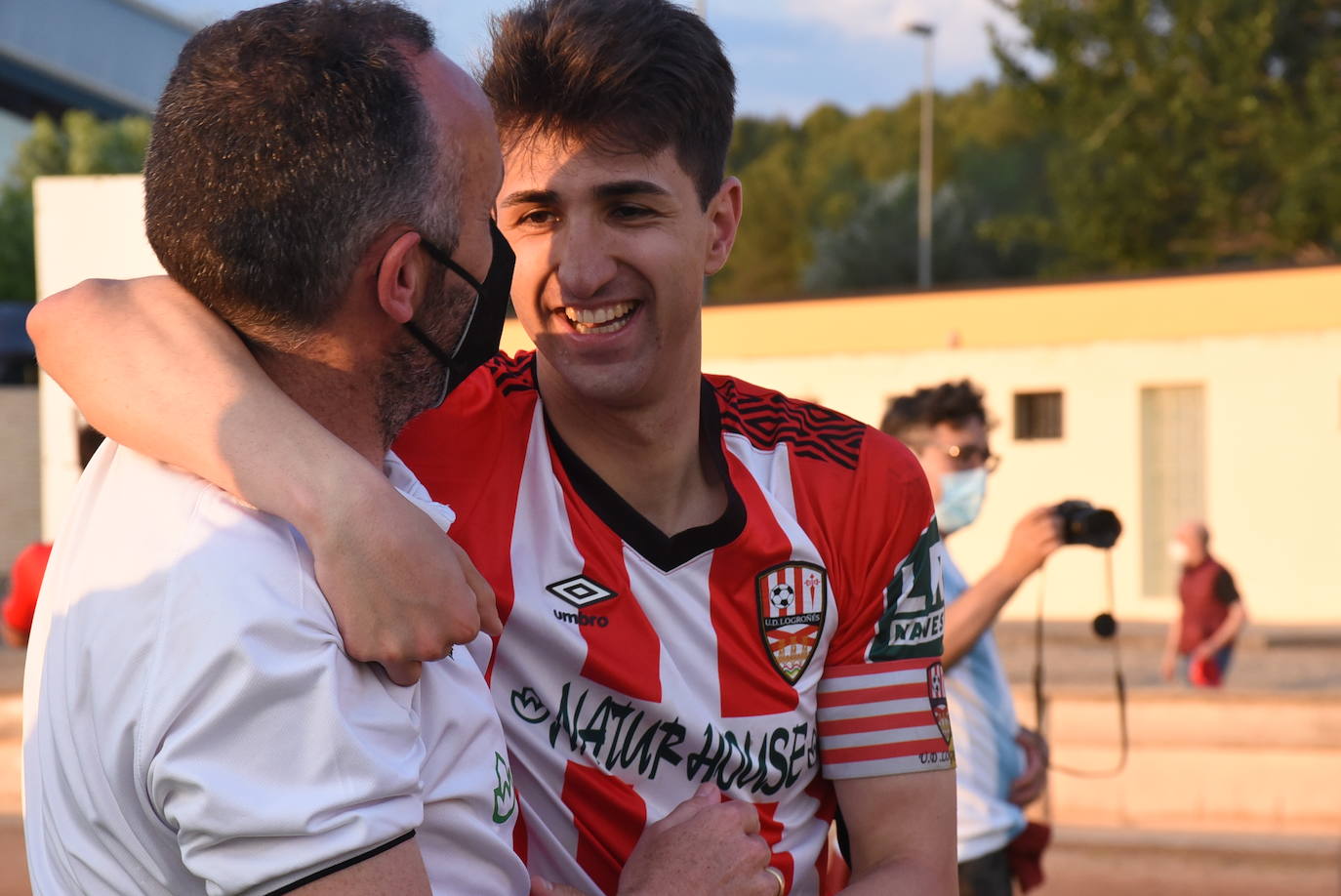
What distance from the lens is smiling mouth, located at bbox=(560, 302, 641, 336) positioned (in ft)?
9.62

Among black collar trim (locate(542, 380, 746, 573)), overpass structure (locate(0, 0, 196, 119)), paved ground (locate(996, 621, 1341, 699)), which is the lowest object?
paved ground (locate(996, 621, 1341, 699))

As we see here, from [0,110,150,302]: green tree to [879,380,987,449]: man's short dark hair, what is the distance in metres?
38.6

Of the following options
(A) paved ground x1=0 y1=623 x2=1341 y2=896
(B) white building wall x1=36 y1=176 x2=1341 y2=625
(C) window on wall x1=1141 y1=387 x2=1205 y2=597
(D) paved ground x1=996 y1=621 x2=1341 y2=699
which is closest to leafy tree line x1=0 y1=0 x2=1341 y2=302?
(B) white building wall x1=36 y1=176 x2=1341 y2=625

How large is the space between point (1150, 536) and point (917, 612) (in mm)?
22489

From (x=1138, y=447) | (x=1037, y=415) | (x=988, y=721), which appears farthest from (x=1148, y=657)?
(x=988, y=721)

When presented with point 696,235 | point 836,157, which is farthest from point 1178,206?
point 836,157

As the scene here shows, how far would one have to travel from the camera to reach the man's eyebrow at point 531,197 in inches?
114

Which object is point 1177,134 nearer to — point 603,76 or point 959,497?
point 959,497

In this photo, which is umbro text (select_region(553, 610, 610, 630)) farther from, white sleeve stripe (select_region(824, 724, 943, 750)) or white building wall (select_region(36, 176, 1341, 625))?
white building wall (select_region(36, 176, 1341, 625))

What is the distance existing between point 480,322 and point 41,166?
150 feet

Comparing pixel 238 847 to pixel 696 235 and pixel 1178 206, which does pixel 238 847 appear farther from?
pixel 1178 206

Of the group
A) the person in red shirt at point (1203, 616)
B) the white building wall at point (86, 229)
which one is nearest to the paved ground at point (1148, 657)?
the person in red shirt at point (1203, 616)

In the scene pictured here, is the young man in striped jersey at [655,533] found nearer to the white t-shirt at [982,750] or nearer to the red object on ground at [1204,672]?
the white t-shirt at [982,750]

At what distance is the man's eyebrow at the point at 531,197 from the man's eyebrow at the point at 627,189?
0.26 ft
